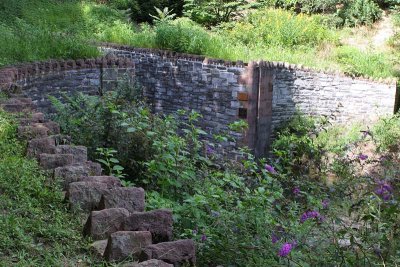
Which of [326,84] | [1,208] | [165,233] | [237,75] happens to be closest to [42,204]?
[1,208]

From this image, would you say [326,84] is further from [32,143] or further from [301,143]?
[32,143]

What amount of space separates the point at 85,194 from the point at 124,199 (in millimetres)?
295

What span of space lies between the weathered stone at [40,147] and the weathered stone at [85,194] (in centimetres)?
84

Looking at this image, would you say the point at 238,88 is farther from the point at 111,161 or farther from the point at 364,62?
the point at 111,161

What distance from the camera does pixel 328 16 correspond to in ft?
63.8

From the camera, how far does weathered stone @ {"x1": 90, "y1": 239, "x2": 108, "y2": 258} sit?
3680 mm

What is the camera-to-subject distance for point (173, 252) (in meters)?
3.58

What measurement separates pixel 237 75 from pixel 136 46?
339 cm

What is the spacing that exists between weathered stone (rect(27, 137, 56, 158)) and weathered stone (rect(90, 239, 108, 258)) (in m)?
1.46

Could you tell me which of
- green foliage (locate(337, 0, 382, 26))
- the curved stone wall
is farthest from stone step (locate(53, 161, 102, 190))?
green foliage (locate(337, 0, 382, 26))

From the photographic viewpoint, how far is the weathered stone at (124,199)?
4.15 metres

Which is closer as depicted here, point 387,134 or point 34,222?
point 34,222

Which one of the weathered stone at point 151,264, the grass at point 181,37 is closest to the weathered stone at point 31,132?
the weathered stone at point 151,264

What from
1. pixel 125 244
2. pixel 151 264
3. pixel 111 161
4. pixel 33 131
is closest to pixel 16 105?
pixel 33 131
